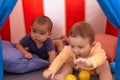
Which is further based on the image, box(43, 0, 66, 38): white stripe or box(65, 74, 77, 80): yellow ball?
box(43, 0, 66, 38): white stripe

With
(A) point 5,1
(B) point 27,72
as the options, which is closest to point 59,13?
(B) point 27,72

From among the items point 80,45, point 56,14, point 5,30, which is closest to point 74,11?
point 56,14

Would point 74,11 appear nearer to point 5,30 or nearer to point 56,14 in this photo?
point 56,14

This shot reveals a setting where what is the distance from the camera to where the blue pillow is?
4.65 feet

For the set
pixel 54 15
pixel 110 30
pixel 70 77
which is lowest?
pixel 70 77

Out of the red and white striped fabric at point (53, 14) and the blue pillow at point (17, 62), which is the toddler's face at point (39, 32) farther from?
the red and white striped fabric at point (53, 14)

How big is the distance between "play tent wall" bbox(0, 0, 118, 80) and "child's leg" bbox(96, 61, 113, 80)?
0.50 meters

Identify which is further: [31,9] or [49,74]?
[31,9]

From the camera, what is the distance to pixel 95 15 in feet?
5.97

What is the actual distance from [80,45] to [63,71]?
0.17 meters

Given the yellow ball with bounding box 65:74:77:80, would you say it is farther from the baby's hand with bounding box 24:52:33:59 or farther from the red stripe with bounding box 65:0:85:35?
the red stripe with bounding box 65:0:85:35

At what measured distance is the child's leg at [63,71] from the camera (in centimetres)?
135

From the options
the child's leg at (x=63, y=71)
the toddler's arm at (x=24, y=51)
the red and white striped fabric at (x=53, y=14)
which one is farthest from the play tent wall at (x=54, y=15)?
the child's leg at (x=63, y=71)

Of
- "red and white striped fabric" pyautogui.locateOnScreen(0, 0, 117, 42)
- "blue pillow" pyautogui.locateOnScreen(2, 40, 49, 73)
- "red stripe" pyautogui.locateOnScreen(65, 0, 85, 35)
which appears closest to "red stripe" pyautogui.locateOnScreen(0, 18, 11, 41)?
"red and white striped fabric" pyautogui.locateOnScreen(0, 0, 117, 42)
